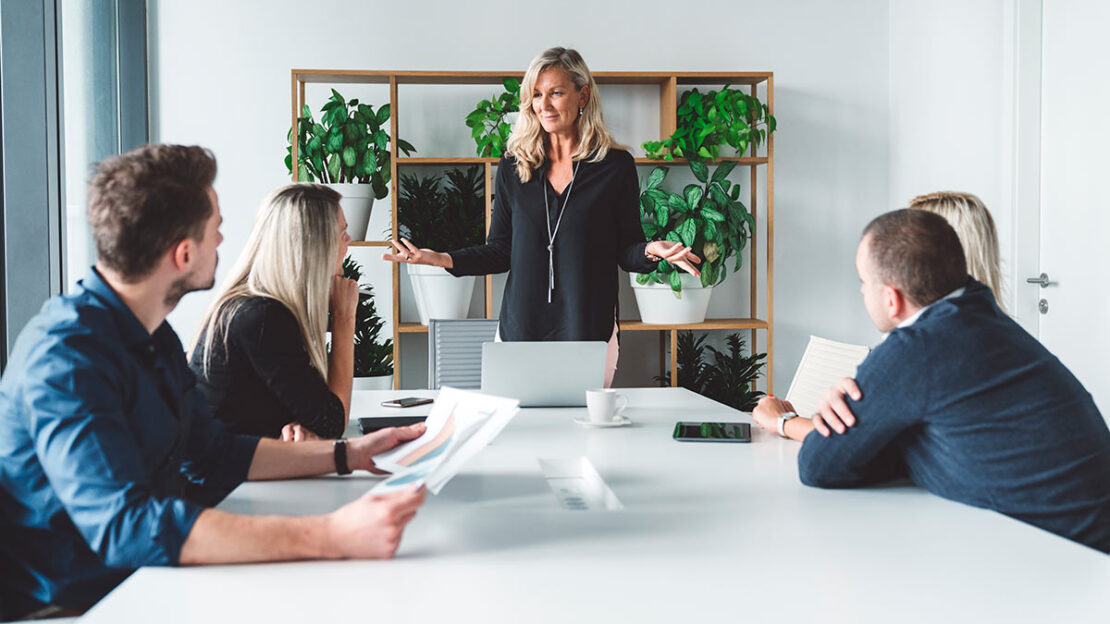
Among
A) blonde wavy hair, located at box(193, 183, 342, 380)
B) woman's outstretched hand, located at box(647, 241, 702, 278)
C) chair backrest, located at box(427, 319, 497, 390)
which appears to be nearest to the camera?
blonde wavy hair, located at box(193, 183, 342, 380)

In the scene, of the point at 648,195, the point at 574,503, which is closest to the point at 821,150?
the point at 648,195

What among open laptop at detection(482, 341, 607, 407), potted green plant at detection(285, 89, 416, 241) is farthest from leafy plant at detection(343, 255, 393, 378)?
open laptop at detection(482, 341, 607, 407)

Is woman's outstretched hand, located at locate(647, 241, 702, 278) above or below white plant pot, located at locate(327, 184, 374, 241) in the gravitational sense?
below

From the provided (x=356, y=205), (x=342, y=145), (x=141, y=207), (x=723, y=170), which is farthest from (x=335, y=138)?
(x=141, y=207)

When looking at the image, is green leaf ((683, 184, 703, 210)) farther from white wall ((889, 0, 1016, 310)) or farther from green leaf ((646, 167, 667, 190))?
white wall ((889, 0, 1016, 310))

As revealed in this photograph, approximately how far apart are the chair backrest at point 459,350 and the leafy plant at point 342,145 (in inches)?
55.5

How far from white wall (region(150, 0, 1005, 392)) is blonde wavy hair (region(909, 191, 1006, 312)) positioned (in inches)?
82.4

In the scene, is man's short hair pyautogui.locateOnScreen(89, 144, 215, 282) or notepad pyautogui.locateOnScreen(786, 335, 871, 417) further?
notepad pyautogui.locateOnScreen(786, 335, 871, 417)

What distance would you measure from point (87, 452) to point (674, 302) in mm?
3500

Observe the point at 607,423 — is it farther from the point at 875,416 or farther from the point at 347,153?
the point at 347,153

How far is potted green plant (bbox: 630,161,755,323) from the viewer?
14.0ft

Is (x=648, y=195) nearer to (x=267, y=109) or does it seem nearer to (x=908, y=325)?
(x=267, y=109)

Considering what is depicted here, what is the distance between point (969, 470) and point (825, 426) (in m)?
0.22

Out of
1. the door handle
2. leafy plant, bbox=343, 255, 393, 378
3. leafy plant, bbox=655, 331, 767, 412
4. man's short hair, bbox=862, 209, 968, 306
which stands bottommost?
leafy plant, bbox=655, 331, 767, 412
